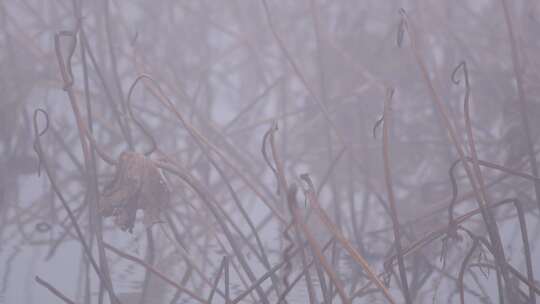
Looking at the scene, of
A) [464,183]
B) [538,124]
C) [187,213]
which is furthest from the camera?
[538,124]

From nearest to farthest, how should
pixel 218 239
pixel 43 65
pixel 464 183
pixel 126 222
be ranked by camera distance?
pixel 126 222
pixel 218 239
pixel 464 183
pixel 43 65

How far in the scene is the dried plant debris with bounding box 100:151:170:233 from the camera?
0.61 metres

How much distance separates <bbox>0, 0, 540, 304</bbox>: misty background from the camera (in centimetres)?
65

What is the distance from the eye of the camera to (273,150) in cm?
52

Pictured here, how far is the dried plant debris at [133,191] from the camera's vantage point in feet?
2.00

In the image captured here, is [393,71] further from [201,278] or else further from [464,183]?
[201,278]

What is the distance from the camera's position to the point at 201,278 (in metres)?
0.69

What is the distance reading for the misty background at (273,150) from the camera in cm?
65

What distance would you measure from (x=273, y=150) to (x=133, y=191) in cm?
17

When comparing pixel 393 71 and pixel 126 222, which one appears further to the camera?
pixel 393 71

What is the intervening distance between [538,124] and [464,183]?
0.21 m

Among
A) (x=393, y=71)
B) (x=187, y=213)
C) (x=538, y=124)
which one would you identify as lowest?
(x=187, y=213)

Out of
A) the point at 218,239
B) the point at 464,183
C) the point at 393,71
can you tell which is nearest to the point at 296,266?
the point at 218,239

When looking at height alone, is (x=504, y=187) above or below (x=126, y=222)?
above
